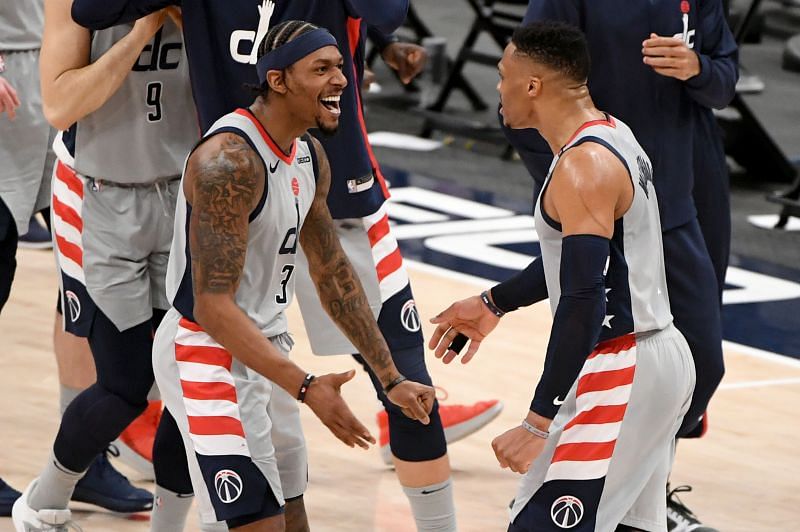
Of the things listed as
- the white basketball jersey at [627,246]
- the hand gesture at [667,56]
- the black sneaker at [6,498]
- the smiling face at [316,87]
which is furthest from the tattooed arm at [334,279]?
the black sneaker at [6,498]

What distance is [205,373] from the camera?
12.9 feet

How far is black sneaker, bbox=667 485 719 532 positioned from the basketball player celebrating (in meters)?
1.05

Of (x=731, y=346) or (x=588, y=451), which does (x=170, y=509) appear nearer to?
(x=588, y=451)

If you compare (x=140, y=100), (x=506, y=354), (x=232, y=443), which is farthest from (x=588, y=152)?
(x=506, y=354)

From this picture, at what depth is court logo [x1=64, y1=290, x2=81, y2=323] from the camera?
4785 mm

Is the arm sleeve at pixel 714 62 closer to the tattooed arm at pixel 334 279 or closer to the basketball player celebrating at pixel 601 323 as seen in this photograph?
the basketball player celebrating at pixel 601 323

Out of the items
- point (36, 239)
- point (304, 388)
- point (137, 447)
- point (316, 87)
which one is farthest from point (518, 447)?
point (36, 239)

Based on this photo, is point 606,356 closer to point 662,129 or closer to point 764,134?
point 662,129

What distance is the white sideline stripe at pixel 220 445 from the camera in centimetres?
390

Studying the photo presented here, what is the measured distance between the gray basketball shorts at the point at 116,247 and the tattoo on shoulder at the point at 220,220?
3.15 feet

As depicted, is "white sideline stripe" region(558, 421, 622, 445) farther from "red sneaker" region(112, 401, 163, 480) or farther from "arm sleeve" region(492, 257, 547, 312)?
"red sneaker" region(112, 401, 163, 480)

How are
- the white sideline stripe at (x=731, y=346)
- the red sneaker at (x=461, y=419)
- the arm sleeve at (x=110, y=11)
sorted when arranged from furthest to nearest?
the white sideline stripe at (x=731, y=346)
the red sneaker at (x=461, y=419)
the arm sleeve at (x=110, y=11)

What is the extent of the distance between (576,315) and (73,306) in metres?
1.75

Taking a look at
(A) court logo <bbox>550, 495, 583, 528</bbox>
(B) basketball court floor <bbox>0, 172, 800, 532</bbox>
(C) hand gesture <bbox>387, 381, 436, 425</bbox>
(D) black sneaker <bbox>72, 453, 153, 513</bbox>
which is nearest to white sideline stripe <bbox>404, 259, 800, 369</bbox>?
(B) basketball court floor <bbox>0, 172, 800, 532</bbox>
